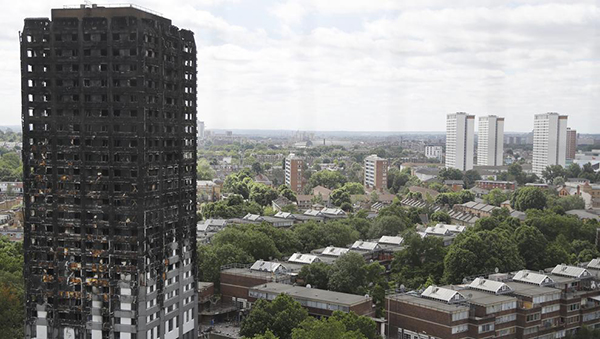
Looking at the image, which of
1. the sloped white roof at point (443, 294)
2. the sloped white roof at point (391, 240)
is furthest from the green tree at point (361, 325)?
the sloped white roof at point (391, 240)

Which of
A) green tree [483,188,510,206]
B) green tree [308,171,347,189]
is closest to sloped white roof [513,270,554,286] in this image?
green tree [483,188,510,206]

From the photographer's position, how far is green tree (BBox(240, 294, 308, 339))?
1087 inches

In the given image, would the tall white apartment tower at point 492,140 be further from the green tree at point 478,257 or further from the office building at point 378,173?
the green tree at point 478,257

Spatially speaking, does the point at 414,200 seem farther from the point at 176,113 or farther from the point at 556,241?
the point at 176,113

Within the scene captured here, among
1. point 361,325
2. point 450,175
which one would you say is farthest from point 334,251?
point 450,175

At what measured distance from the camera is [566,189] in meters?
78.0

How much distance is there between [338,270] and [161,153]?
12.5m

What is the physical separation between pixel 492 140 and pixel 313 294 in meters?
111

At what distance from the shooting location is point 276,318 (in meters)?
27.6

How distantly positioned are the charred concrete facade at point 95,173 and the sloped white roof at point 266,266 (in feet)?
34.2

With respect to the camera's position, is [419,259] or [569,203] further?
[569,203]

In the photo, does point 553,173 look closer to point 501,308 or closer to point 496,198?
point 496,198

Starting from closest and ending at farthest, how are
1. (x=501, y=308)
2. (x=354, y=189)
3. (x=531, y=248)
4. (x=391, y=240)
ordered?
(x=501, y=308), (x=531, y=248), (x=391, y=240), (x=354, y=189)

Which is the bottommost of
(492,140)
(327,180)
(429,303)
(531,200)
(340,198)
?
(340,198)
